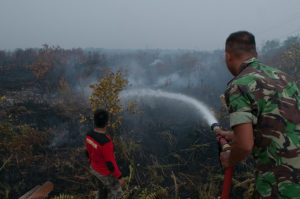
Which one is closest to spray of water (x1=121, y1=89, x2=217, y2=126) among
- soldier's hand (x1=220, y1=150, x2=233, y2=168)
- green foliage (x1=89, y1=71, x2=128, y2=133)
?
green foliage (x1=89, y1=71, x2=128, y2=133)

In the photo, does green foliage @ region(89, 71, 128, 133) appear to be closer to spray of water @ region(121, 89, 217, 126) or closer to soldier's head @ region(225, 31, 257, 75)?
soldier's head @ region(225, 31, 257, 75)

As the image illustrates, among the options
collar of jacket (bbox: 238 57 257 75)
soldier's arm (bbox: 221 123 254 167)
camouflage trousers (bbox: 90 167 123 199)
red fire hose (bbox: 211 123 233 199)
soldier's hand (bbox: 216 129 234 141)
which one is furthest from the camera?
camouflage trousers (bbox: 90 167 123 199)

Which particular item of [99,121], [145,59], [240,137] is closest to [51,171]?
[99,121]

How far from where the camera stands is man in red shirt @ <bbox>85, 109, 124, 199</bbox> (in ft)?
9.69

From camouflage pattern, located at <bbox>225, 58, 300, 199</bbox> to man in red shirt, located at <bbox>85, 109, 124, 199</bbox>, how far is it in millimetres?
1987

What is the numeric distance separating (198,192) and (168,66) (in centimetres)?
1213

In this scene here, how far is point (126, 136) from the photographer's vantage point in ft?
20.9

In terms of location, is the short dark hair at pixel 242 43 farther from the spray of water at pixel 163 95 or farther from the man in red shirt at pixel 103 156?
the spray of water at pixel 163 95

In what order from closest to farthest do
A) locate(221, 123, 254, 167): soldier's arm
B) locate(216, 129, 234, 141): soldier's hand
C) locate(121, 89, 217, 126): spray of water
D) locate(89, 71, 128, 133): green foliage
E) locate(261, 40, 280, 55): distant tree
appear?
locate(221, 123, 254, 167): soldier's arm → locate(216, 129, 234, 141): soldier's hand → locate(89, 71, 128, 133): green foliage → locate(121, 89, 217, 126): spray of water → locate(261, 40, 280, 55): distant tree

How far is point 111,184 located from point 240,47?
2.75 m

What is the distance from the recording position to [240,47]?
182 centimetres

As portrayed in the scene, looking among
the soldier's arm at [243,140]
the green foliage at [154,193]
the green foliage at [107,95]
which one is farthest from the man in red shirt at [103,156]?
the soldier's arm at [243,140]

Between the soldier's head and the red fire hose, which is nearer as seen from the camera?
the soldier's head

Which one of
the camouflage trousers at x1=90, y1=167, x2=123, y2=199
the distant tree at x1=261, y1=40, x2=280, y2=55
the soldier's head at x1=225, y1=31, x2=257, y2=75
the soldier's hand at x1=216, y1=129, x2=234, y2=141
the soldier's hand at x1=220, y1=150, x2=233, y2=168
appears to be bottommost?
the camouflage trousers at x1=90, y1=167, x2=123, y2=199
